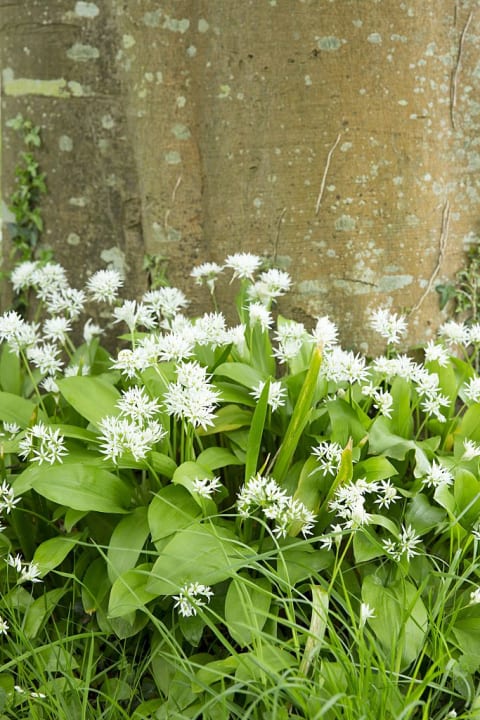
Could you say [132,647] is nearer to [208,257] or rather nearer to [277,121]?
[208,257]

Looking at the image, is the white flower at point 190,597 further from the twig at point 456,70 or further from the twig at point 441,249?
the twig at point 456,70

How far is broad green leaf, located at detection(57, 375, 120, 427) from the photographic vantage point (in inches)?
81.3

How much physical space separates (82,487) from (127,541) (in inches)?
7.0

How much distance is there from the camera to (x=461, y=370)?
8.23ft

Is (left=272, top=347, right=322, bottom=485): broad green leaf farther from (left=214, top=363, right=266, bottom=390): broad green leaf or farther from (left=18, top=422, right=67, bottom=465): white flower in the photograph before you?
(left=18, top=422, right=67, bottom=465): white flower

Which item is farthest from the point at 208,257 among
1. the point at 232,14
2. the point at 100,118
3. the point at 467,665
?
the point at 467,665

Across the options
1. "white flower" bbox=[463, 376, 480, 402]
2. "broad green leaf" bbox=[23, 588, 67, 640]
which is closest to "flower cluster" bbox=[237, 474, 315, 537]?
"broad green leaf" bbox=[23, 588, 67, 640]

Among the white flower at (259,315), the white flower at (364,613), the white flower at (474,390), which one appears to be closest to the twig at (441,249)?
the white flower at (474,390)

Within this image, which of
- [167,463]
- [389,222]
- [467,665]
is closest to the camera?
[467,665]

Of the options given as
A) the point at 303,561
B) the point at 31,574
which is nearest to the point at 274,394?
the point at 303,561

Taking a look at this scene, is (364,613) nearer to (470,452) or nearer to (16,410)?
(470,452)

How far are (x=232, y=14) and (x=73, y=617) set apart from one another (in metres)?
2.16

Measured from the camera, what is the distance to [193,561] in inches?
68.5

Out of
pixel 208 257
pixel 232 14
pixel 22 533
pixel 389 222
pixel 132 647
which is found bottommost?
pixel 132 647
